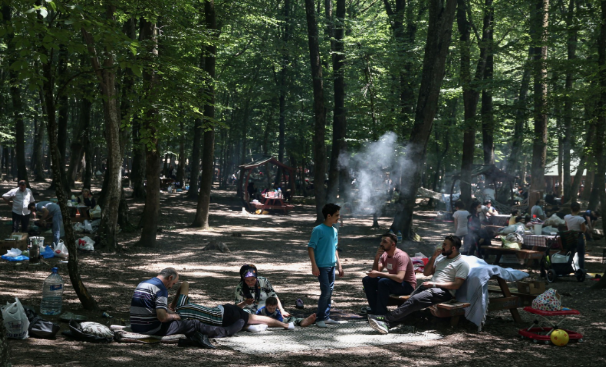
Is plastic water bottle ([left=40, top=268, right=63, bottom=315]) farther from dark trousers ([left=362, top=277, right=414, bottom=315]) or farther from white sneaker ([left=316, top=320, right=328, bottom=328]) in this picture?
dark trousers ([left=362, top=277, right=414, bottom=315])

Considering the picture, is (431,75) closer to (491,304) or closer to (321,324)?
(491,304)

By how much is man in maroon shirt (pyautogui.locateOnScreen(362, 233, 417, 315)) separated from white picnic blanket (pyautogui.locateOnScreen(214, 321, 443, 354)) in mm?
488

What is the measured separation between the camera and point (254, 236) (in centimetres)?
1998

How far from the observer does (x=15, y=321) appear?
652cm

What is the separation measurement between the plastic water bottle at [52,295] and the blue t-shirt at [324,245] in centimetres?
343

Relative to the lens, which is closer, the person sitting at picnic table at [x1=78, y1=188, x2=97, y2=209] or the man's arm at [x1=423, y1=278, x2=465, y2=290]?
the man's arm at [x1=423, y1=278, x2=465, y2=290]

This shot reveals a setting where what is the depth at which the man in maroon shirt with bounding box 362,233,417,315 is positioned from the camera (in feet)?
27.5

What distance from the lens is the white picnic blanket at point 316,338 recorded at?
6871 mm

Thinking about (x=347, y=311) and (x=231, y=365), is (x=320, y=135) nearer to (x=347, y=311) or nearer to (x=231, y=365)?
(x=347, y=311)

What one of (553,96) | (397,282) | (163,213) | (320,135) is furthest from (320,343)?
(163,213)

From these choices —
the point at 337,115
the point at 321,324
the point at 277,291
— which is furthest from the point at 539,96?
the point at 321,324

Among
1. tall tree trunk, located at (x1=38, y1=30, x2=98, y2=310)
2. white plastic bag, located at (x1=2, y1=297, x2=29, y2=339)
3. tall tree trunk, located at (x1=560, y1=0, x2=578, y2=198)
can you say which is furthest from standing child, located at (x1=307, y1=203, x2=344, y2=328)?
tall tree trunk, located at (x1=560, y1=0, x2=578, y2=198)

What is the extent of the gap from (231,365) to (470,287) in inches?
139

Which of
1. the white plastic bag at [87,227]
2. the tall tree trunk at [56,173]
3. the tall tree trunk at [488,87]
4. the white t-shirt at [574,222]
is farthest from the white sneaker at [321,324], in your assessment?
the tall tree trunk at [488,87]
